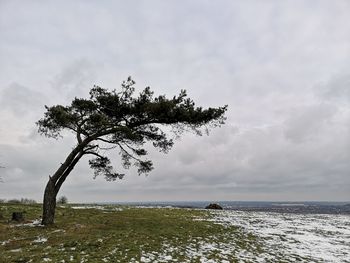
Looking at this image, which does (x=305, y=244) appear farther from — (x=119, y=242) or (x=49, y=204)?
(x=49, y=204)

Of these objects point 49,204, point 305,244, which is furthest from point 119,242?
point 305,244

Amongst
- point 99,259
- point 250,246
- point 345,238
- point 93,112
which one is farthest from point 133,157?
point 345,238

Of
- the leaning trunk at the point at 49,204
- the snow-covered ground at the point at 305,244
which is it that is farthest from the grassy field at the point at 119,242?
the snow-covered ground at the point at 305,244

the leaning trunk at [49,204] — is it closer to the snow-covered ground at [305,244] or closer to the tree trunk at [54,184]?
the tree trunk at [54,184]

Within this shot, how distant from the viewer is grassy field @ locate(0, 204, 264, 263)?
566 inches

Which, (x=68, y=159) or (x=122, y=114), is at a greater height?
(x=122, y=114)

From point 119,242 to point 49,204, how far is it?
326 inches

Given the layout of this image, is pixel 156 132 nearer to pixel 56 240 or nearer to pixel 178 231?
pixel 178 231

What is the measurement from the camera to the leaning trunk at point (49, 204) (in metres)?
23.0

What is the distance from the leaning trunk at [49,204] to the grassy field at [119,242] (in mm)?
698

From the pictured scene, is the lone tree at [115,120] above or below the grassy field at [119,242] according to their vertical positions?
above

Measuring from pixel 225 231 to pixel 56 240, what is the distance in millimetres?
11561

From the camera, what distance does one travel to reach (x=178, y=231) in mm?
22234

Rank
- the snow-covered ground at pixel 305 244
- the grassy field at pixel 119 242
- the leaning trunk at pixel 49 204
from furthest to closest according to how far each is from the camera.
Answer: the leaning trunk at pixel 49 204, the snow-covered ground at pixel 305 244, the grassy field at pixel 119 242
